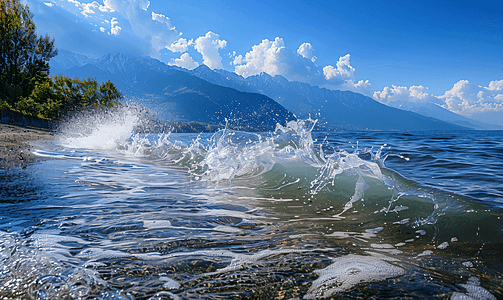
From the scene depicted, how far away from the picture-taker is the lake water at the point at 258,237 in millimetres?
2580

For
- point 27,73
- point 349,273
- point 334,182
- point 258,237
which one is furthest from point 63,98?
point 349,273

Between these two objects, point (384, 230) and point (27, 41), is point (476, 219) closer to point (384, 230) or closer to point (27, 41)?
point (384, 230)

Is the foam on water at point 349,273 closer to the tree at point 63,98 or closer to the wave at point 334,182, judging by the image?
the wave at point 334,182

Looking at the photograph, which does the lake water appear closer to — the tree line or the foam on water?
the foam on water

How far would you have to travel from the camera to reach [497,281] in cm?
278

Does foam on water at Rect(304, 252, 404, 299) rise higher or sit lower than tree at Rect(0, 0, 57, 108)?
lower

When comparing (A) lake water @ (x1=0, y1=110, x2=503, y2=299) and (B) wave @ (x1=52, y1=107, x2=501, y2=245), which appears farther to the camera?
(B) wave @ (x1=52, y1=107, x2=501, y2=245)

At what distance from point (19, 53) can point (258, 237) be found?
222 ft

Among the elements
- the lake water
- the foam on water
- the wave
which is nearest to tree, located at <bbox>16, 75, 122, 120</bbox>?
the wave

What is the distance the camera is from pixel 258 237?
4.06 m

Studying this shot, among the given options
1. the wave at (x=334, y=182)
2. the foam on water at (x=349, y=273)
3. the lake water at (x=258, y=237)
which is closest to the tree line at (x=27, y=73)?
the wave at (x=334, y=182)

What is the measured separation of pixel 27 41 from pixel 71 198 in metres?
64.0

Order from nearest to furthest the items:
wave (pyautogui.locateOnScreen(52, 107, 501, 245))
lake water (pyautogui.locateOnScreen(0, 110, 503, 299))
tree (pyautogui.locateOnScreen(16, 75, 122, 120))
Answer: lake water (pyautogui.locateOnScreen(0, 110, 503, 299))
wave (pyautogui.locateOnScreen(52, 107, 501, 245))
tree (pyautogui.locateOnScreen(16, 75, 122, 120))

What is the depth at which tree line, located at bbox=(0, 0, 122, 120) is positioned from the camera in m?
44.9
